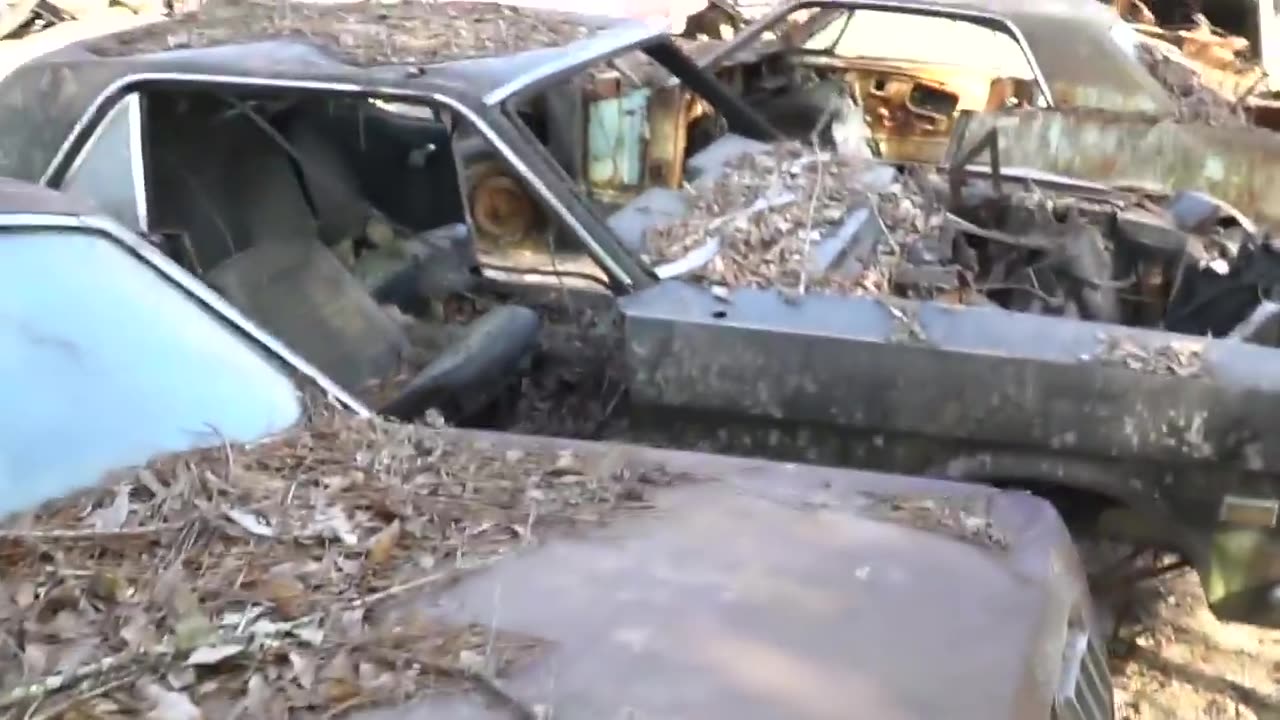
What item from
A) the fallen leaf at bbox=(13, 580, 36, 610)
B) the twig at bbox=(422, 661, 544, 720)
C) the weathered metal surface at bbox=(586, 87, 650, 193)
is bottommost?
the weathered metal surface at bbox=(586, 87, 650, 193)

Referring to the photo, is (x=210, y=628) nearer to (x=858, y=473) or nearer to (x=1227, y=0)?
(x=858, y=473)

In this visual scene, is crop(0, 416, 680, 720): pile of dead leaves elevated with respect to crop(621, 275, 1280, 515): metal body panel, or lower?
elevated

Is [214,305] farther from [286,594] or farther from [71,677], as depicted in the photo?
[71,677]

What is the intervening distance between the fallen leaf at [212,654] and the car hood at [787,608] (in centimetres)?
27

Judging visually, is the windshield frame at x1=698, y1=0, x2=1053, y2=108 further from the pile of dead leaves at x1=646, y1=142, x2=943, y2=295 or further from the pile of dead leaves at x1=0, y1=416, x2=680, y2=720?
the pile of dead leaves at x1=0, y1=416, x2=680, y2=720

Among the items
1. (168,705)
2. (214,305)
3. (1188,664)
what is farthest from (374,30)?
(1188,664)

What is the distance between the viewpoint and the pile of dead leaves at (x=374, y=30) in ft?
Answer: 13.2

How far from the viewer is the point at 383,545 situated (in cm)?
234

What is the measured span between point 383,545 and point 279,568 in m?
0.16

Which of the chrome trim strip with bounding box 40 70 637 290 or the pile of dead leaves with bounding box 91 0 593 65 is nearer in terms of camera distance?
the chrome trim strip with bounding box 40 70 637 290

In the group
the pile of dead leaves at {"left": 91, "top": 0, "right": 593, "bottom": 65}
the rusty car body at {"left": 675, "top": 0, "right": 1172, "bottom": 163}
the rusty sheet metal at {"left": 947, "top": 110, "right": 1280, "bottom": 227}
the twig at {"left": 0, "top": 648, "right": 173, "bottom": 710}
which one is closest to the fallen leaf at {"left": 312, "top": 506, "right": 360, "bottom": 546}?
the twig at {"left": 0, "top": 648, "right": 173, "bottom": 710}

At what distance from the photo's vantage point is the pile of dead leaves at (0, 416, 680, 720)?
1983 mm

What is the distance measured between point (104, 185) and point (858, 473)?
2317 mm

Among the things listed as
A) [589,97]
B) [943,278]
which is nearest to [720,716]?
[943,278]
